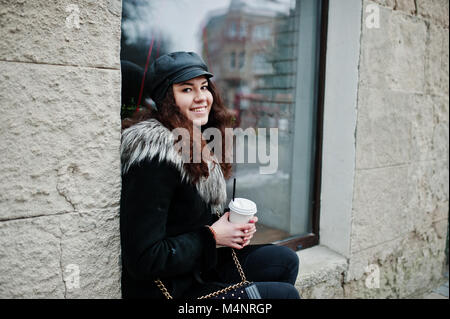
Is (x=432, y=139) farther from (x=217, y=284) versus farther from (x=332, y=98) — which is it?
(x=217, y=284)

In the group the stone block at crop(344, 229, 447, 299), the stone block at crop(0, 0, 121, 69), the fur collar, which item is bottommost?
the stone block at crop(344, 229, 447, 299)

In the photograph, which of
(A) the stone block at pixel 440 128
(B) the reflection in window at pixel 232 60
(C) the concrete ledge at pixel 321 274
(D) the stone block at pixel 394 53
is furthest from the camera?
(A) the stone block at pixel 440 128

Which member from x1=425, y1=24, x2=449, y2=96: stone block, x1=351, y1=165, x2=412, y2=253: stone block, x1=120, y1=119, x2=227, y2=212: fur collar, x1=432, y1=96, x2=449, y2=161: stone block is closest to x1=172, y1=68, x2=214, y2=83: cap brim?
x1=120, y1=119, x2=227, y2=212: fur collar

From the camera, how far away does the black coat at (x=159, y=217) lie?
1.44 m

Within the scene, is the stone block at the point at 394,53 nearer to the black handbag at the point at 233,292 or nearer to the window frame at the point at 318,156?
the window frame at the point at 318,156

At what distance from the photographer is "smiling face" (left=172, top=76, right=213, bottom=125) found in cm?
172

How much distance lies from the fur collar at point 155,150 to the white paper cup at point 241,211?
120 mm

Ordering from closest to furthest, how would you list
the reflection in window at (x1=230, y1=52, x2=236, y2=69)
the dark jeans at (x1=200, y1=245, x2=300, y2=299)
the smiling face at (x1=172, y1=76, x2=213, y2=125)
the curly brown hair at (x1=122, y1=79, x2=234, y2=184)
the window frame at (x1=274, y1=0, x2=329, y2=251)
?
the curly brown hair at (x1=122, y1=79, x2=234, y2=184), the smiling face at (x1=172, y1=76, x2=213, y2=125), the dark jeans at (x1=200, y1=245, x2=300, y2=299), the window frame at (x1=274, y1=0, x2=329, y2=251), the reflection in window at (x1=230, y1=52, x2=236, y2=69)

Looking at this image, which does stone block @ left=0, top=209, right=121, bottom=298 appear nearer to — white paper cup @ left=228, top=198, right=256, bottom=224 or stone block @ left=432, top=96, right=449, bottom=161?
white paper cup @ left=228, top=198, right=256, bottom=224

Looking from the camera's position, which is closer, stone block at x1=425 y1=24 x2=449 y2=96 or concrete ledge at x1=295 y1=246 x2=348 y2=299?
concrete ledge at x1=295 y1=246 x2=348 y2=299

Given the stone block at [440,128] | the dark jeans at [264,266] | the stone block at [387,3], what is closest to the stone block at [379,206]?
the stone block at [440,128]

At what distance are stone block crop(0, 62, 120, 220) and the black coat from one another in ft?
0.35

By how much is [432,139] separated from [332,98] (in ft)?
3.68

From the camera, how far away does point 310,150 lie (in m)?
2.93
